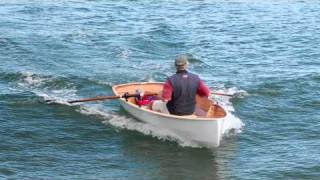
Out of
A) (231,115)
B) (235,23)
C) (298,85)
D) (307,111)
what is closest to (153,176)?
(231,115)

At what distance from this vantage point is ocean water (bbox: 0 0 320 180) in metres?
12.5

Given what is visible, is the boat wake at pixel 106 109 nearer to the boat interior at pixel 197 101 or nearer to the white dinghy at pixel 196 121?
the white dinghy at pixel 196 121

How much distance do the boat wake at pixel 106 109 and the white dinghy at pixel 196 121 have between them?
0.18 meters

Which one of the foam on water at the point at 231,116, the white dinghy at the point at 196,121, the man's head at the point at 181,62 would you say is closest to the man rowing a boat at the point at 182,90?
the man's head at the point at 181,62

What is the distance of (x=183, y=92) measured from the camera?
1284cm

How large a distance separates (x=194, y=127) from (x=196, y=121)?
234 millimetres

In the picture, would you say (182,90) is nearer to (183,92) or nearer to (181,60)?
(183,92)

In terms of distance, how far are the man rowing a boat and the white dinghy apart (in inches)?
9.2

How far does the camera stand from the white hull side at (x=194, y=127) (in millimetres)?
12641

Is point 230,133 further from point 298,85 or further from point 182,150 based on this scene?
point 298,85

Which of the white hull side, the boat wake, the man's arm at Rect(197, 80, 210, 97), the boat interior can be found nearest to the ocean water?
the boat wake

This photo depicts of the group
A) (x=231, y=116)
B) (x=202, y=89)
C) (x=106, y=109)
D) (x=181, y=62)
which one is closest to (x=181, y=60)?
(x=181, y=62)

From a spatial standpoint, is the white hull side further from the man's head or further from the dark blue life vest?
the man's head

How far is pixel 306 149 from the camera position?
521 inches
